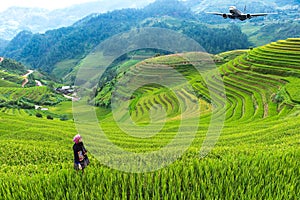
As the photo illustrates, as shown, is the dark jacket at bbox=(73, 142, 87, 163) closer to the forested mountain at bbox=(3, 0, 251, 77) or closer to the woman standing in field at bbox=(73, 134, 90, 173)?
the woman standing in field at bbox=(73, 134, 90, 173)

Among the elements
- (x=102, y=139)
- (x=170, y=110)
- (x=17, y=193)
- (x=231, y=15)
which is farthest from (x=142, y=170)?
(x=170, y=110)

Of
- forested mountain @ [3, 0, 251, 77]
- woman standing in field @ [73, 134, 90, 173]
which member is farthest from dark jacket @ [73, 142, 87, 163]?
forested mountain @ [3, 0, 251, 77]

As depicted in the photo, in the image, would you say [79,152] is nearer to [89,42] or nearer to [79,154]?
[79,154]

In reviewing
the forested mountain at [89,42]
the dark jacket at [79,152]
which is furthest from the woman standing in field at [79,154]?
the forested mountain at [89,42]

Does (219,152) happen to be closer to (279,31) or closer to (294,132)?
(294,132)

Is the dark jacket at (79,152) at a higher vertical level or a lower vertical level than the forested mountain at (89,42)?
higher

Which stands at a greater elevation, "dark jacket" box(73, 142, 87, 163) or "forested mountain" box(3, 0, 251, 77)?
"dark jacket" box(73, 142, 87, 163)

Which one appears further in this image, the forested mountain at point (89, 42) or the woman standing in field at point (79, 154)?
the forested mountain at point (89, 42)

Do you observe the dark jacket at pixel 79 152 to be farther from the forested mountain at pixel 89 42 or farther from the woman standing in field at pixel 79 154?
the forested mountain at pixel 89 42

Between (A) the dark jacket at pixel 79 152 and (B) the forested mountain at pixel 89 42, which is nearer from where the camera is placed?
(A) the dark jacket at pixel 79 152

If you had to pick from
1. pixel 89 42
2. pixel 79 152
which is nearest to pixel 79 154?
pixel 79 152
